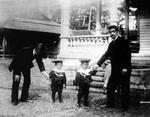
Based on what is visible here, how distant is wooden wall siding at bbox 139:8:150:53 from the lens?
14781 mm

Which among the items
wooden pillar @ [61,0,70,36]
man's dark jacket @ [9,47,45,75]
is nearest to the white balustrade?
wooden pillar @ [61,0,70,36]

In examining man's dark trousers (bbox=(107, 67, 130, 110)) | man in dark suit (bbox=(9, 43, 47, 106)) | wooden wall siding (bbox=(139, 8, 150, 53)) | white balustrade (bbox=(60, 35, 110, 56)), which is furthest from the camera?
wooden wall siding (bbox=(139, 8, 150, 53))

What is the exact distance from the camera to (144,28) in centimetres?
1497

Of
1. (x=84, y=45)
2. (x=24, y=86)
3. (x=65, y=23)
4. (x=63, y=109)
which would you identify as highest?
(x=65, y=23)

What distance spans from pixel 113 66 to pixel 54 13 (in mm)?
42499

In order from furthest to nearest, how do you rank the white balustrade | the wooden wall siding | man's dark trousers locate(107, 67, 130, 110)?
the wooden wall siding < the white balustrade < man's dark trousers locate(107, 67, 130, 110)

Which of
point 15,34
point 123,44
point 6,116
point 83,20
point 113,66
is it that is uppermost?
point 83,20

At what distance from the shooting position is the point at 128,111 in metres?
6.14

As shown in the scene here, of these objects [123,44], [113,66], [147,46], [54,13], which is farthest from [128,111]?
[54,13]

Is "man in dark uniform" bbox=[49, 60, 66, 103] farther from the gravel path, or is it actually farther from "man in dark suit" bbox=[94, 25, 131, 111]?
"man in dark suit" bbox=[94, 25, 131, 111]

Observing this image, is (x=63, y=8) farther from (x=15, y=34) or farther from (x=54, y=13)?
(x=54, y=13)

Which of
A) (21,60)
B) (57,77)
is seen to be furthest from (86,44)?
(21,60)

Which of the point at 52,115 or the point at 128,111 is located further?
the point at 128,111

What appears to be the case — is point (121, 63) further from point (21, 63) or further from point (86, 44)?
point (86, 44)
